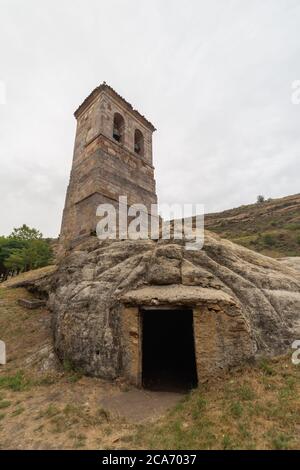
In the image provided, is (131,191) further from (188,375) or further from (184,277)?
(188,375)

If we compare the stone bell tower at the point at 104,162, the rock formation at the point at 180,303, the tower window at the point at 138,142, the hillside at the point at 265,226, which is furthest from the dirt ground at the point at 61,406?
the hillside at the point at 265,226

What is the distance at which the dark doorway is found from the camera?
6.54 meters

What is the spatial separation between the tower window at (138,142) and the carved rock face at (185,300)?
8.55 meters

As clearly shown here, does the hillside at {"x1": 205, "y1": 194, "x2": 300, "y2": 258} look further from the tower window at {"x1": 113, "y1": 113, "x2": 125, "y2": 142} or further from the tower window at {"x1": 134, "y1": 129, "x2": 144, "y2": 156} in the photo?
the tower window at {"x1": 113, "y1": 113, "x2": 125, "y2": 142}

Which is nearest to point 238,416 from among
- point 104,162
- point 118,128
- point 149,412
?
point 149,412

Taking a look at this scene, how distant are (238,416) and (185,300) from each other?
2168 mm

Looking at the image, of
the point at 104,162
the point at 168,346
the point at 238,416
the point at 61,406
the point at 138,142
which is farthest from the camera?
the point at 138,142

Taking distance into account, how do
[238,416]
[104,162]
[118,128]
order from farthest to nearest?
1. [118,128]
2. [104,162]
3. [238,416]

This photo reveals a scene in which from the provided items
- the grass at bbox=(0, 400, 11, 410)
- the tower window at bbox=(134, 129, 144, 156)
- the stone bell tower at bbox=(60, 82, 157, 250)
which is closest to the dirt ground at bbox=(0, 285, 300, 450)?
the grass at bbox=(0, 400, 11, 410)

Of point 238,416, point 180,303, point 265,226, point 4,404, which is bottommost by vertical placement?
point 4,404

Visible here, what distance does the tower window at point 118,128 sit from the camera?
13453 mm

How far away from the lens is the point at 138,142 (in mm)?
14680

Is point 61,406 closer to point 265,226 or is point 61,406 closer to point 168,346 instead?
point 168,346
